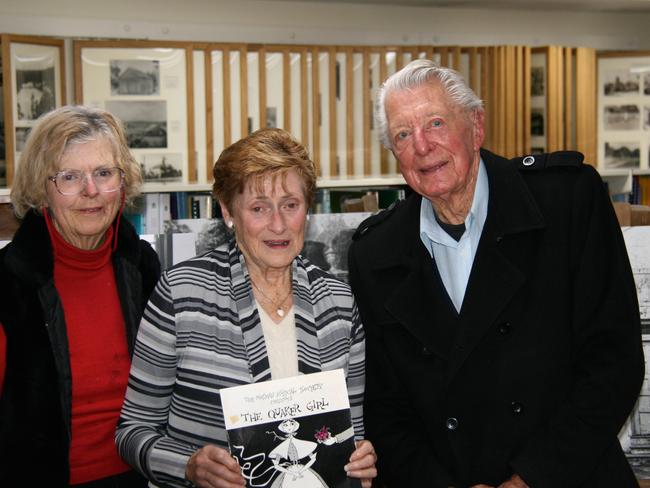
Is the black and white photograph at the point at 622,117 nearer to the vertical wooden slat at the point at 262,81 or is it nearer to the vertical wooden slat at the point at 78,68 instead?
the vertical wooden slat at the point at 262,81

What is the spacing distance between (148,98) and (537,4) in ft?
12.0

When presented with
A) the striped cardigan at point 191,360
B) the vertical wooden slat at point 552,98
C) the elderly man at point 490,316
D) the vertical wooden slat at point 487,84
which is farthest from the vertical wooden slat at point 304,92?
the striped cardigan at point 191,360

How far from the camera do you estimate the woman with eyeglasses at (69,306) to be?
78.0 inches

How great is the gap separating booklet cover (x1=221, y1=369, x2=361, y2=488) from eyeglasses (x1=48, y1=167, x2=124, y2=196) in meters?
0.75

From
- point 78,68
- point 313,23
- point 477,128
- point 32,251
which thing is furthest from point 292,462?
point 313,23

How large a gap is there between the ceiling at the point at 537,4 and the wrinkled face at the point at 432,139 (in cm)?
512

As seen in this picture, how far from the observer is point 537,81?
23.7 ft

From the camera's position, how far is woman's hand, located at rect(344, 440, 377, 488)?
1.79 meters

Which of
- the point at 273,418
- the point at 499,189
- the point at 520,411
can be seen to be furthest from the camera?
the point at 499,189

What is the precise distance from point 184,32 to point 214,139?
0.94 m

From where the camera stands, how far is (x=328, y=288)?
2.03m

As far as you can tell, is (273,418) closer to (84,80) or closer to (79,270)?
(79,270)

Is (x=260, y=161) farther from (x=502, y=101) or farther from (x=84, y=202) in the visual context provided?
(x=502, y=101)

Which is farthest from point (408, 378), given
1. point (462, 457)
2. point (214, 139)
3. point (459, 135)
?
point (214, 139)
